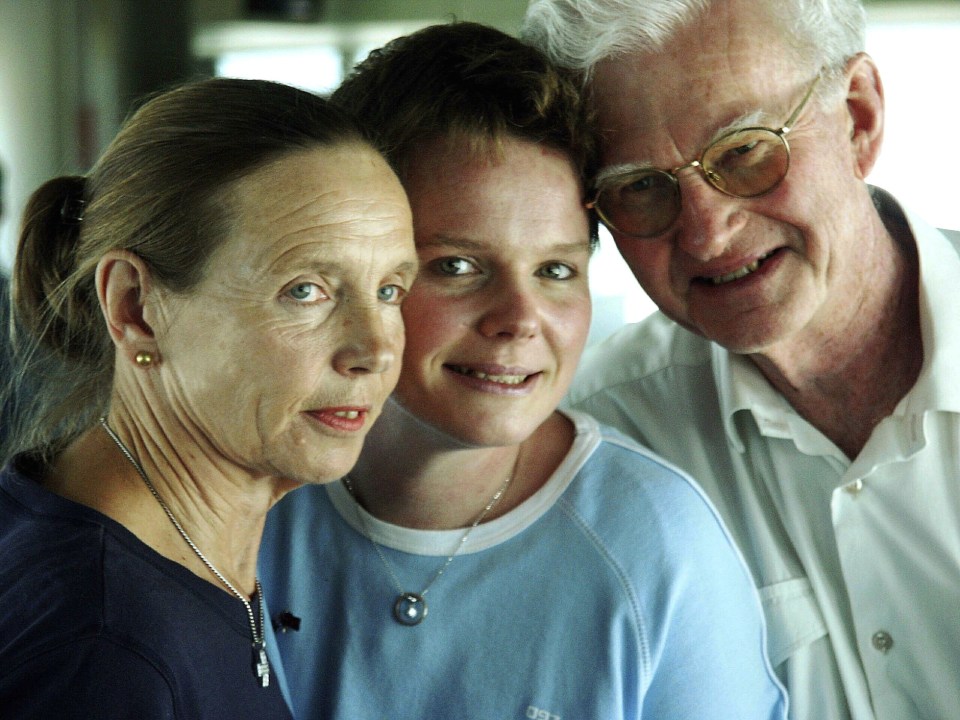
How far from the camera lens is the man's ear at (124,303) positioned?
1.22m

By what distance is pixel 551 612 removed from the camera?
148 cm

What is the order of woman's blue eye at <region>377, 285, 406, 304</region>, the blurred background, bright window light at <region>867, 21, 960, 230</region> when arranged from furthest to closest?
the blurred background < bright window light at <region>867, 21, 960, 230</region> < woman's blue eye at <region>377, 285, 406, 304</region>

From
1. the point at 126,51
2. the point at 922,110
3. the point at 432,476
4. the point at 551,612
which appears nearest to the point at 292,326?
the point at 432,476

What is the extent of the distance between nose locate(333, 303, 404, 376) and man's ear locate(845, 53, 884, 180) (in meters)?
0.95

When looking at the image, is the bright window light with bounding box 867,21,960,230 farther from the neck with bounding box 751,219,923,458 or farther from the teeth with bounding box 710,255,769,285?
the teeth with bounding box 710,255,769,285

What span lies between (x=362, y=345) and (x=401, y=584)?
0.44 meters

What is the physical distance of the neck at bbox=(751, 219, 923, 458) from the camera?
1844 mm

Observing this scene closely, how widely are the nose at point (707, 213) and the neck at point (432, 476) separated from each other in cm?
39

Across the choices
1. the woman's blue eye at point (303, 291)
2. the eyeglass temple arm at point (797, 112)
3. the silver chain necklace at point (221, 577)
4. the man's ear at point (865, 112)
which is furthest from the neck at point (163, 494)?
the man's ear at point (865, 112)

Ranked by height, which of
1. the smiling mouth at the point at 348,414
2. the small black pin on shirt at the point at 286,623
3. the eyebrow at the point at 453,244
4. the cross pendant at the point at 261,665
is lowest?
the small black pin on shirt at the point at 286,623

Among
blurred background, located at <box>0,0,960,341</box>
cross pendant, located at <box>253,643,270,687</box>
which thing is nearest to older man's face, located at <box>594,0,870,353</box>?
cross pendant, located at <box>253,643,270,687</box>

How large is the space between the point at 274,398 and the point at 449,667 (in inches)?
19.4

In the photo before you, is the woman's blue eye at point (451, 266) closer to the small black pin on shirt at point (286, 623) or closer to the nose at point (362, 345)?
the nose at point (362, 345)

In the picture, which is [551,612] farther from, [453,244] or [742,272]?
[742,272]
